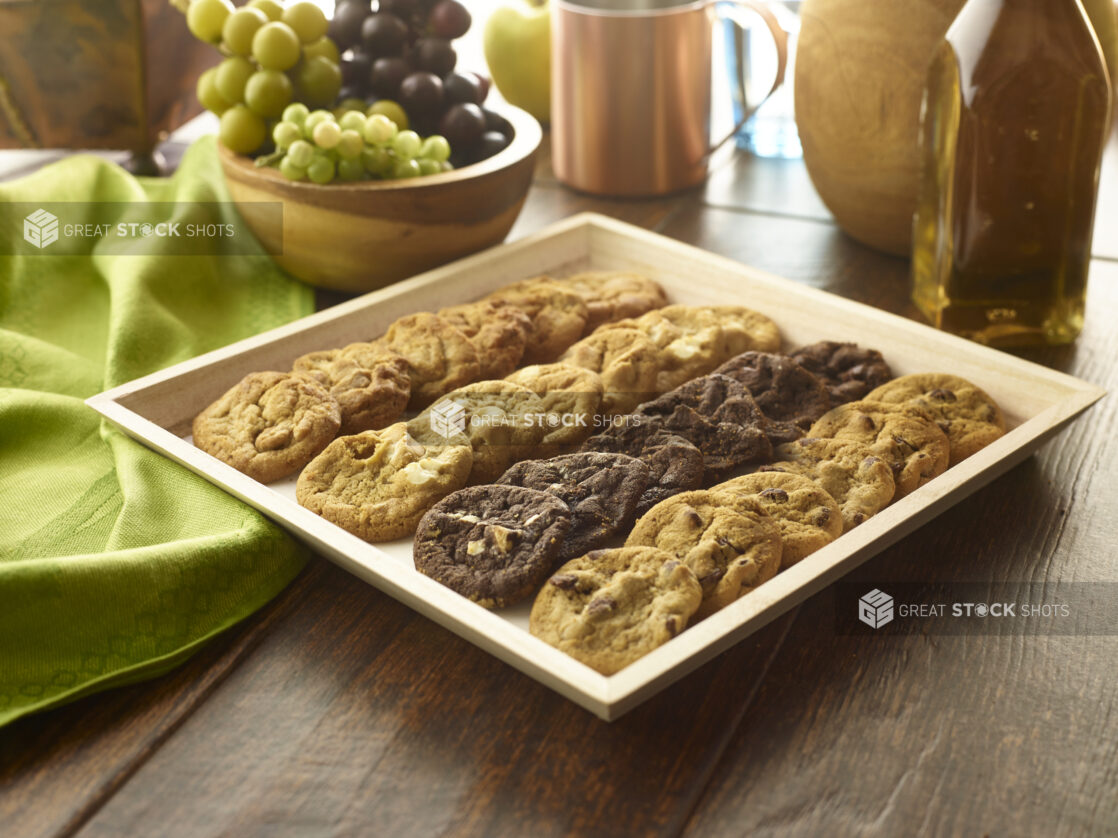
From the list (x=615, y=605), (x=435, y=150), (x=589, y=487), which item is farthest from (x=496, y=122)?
(x=615, y=605)

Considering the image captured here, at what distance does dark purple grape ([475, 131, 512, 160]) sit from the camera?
127cm

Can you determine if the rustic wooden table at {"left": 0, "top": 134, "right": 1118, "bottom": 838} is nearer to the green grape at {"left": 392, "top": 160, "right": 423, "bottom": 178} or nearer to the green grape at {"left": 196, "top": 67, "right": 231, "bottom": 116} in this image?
the green grape at {"left": 392, "top": 160, "right": 423, "bottom": 178}

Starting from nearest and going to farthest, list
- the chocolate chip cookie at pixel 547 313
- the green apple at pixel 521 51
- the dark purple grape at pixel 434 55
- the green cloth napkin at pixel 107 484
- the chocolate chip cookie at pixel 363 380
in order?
the green cloth napkin at pixel 107 484 < the chocolate chip cookie at pixel 363 380 < the chocolate chip cookie at pixel 547 313 < the dark purple grape at pixel 434 55 < the green apple at pixel 521 51

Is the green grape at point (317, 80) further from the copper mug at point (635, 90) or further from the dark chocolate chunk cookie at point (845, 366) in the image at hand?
the dark chocolate chunk cookie at point (845, 366)

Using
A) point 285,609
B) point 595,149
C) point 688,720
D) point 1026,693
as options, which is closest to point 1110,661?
point 1026,693

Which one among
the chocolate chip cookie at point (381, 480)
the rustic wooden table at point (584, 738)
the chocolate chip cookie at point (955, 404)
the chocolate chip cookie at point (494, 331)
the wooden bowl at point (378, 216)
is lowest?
the rustic wooden table at point (584, 738)

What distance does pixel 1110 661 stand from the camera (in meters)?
0.73

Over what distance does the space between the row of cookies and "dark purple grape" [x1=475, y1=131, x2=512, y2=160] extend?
199mm

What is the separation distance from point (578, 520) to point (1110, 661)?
0.38 metres

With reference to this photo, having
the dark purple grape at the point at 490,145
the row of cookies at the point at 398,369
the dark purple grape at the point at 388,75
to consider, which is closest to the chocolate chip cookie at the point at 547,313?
the row of cookies at the point at 398,369

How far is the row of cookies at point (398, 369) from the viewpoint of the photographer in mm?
908

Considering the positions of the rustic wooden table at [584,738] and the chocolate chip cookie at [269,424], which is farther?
the chocolate chip cookie at [269,424]

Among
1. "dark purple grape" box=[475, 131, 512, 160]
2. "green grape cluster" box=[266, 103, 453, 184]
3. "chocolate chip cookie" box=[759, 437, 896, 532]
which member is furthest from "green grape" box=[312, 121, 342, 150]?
"chocolate chip cookie" box=[759, 437, 896, 532]

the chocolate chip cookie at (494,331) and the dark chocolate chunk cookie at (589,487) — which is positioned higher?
the chocolate chip cookie at (494,331)
